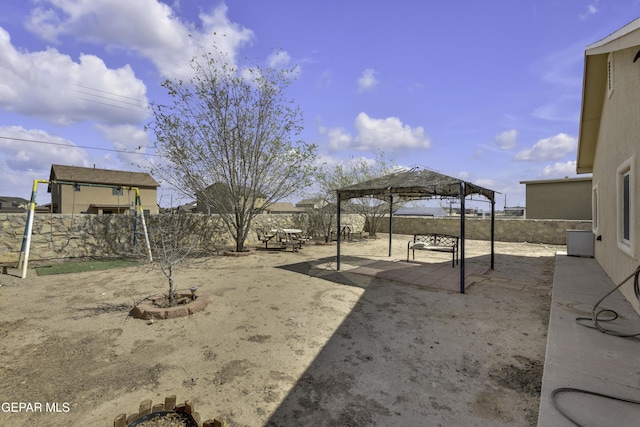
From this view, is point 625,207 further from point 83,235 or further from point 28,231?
point 83,235

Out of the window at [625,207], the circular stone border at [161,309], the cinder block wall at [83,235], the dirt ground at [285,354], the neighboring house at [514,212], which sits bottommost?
the dirt ground at [285,354]

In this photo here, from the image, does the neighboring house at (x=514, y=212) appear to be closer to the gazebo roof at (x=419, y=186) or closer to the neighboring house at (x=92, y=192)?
the gazebo roof at (x=419, y=186)

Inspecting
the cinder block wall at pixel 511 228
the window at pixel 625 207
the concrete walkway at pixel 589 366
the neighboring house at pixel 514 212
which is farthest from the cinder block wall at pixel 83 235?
the neighboring house at pixel 514 212

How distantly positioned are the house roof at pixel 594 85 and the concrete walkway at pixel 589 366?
3.31 metres

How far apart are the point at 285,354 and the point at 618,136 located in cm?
649

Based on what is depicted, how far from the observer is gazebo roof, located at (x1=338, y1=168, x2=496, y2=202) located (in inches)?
240

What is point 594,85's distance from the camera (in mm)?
6609

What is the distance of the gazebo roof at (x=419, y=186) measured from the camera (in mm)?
6098

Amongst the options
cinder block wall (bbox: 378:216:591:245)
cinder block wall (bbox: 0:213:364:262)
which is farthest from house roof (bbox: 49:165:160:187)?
cinder block wall (bbox: 378:216:591:245)

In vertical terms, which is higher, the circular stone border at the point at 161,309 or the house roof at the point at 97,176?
the house roof at the point at 97,176

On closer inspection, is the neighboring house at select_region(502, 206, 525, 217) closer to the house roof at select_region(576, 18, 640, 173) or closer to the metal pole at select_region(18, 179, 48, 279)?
the house roof at select_region(576, 18, 640, 173)

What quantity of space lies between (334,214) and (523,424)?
12.4m

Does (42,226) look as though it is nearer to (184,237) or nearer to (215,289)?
(184,237)

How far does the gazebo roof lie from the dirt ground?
2.08 metres
